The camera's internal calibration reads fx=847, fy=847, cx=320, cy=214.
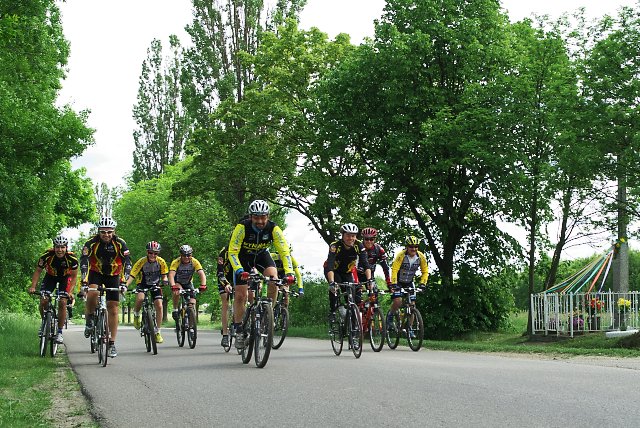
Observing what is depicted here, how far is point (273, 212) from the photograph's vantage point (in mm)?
41125

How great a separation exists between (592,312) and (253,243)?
12.5 metres

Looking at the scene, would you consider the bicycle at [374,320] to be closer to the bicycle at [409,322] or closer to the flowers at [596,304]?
the bicycle at [409,322]

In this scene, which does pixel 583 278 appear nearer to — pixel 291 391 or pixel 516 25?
pixel 516 25

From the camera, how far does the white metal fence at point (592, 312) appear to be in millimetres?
21188

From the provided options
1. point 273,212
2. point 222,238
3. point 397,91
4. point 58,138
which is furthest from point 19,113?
point 222,238

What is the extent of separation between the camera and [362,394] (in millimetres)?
8133

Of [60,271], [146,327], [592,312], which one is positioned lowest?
[146,327]

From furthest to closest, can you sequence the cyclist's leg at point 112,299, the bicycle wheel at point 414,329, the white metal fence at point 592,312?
the white metal fence at point 592,312 < the bicycle wheel at point 414,329 < the cyclist's leg at point 112,299

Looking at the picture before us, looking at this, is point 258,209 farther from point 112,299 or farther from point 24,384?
point 24,384

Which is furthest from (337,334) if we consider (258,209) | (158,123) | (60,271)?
(158,123)

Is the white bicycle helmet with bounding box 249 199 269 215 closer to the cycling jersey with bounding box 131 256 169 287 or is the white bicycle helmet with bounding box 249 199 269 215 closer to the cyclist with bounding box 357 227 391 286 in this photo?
the cyclist with bounding box 357 227 391 286

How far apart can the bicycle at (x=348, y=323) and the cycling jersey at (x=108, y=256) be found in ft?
12.1

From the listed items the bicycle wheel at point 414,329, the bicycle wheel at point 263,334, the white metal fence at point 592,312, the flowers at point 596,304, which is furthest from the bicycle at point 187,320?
the flowers at point 596,304

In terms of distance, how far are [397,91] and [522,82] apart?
14.1 ft
